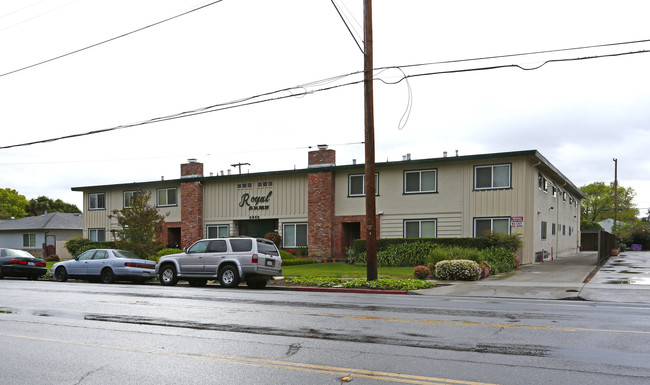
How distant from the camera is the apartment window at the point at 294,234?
33906 millimetres

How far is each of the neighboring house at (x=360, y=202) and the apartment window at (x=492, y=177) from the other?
50 mm

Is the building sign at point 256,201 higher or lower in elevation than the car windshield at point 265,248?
higher

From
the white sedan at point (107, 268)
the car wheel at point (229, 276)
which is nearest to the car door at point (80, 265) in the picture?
the white sedan at point (107, 268)

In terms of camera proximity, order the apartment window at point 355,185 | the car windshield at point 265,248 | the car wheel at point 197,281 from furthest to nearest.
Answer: the apartment window at point 355,185
the car wheel at point 197,281
the car windshield at point 265,248

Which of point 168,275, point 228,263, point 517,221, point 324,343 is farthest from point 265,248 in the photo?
point 517,221

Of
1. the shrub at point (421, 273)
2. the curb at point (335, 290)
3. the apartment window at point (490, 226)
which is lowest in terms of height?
the curb at point (335, 290)

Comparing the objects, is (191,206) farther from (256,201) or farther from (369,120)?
(369,120)

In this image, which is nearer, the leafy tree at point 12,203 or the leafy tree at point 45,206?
the leafy tree at point 45,206

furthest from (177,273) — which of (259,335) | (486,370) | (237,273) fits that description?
(486,370)

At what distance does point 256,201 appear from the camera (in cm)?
3572

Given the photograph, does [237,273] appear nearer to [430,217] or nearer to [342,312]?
[342,312]

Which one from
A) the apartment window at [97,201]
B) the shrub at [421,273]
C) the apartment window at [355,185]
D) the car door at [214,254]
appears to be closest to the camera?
the car door at [214,254]

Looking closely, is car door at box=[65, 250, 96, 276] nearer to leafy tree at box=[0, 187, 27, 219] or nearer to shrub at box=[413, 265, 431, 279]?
shrub at box=[413, 265, 431, 279]

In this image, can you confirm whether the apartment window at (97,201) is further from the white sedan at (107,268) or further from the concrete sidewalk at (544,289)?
the concrete sidewalk at (544,289)
